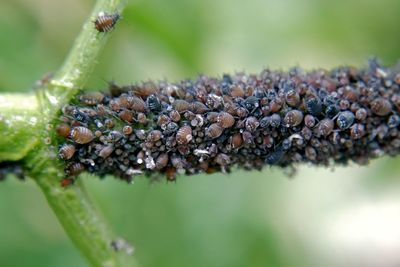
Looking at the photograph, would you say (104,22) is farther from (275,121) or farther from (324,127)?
(324,127)

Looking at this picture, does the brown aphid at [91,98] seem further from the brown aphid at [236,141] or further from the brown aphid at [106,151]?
the brown aphid at [236,141]

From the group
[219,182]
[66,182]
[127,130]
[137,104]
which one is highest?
[219,182]

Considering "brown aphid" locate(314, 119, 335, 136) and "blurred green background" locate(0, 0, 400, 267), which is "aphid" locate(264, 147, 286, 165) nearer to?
"brown aphid" locate(314, 119, 335, 136)

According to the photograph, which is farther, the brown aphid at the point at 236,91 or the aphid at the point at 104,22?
the brown aphid at the point at 236,91

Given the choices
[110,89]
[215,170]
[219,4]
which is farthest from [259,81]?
[219,4]

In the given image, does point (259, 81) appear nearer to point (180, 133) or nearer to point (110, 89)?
point (180, 133)


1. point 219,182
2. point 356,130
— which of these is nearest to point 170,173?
point 356,130

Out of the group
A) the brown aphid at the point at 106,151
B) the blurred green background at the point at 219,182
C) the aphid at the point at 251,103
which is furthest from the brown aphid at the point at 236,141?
the blurred green background at the point at 219,182
